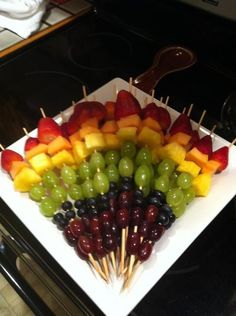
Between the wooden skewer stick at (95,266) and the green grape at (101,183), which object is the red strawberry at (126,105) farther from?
the wooden skewer stick at (95,266)

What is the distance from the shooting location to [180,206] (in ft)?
2.62

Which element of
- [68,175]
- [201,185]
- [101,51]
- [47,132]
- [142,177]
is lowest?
[201,185]

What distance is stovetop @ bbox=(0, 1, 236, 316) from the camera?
3.43 feet

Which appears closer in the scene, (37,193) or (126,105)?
(37,193)

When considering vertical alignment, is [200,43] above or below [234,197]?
above

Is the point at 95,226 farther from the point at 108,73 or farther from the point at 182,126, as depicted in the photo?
the point at 108,73

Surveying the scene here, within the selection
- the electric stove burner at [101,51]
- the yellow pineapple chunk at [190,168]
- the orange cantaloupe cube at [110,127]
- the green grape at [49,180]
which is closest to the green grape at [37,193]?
the green grape at [49,180]

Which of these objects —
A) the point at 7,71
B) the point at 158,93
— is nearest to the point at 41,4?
the point at 7,71

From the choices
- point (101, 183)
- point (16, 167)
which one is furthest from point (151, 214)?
point (16, 167)

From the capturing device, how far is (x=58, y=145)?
0.90 meters

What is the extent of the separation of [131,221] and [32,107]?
1.78ft

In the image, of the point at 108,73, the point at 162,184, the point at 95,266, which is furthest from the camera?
the point at 108,73

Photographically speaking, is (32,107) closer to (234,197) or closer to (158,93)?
(158,93)

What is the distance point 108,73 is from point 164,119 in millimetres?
335
